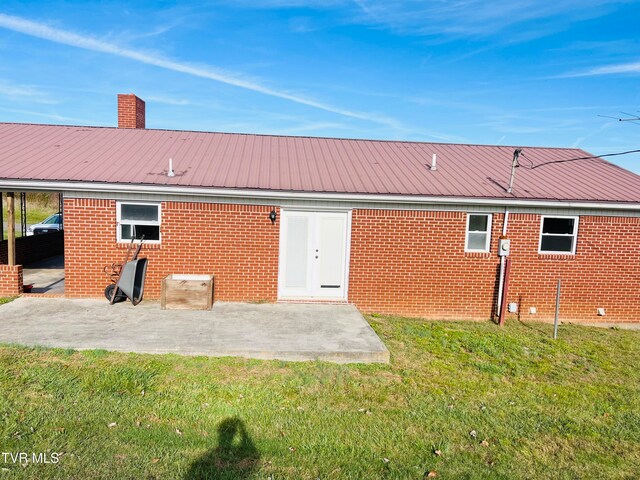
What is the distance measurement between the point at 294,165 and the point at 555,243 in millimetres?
6627

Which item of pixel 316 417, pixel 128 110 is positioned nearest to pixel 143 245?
pixel 316 417

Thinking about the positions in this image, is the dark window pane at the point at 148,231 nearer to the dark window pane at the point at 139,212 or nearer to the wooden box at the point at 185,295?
the dark window pane at the point at 139,212

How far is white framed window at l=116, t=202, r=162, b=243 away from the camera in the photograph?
29.9ft

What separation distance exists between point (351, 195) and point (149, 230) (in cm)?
451

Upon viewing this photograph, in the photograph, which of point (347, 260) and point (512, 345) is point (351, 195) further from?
point (512, 345)

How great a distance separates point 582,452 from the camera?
4.41 metres

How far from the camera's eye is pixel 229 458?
3.91 meters

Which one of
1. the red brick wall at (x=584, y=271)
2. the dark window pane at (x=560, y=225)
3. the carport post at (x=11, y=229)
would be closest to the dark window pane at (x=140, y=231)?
the carport post at (x=11, y=229)

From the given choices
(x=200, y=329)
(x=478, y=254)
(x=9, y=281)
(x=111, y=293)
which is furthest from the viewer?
(x=478, y=254)

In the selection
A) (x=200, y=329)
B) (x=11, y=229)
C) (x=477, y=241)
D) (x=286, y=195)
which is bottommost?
(x=200, y=329)

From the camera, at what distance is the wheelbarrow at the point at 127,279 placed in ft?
27.6

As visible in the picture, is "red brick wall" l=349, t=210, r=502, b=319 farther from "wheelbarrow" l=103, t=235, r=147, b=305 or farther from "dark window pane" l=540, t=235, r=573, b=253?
"wheelbarrow" l=103, t=235, r=147, b=305

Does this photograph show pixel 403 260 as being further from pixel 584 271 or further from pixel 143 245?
pixel 143 245

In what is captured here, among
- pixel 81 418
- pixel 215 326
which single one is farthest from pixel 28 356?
pixel 215 326
